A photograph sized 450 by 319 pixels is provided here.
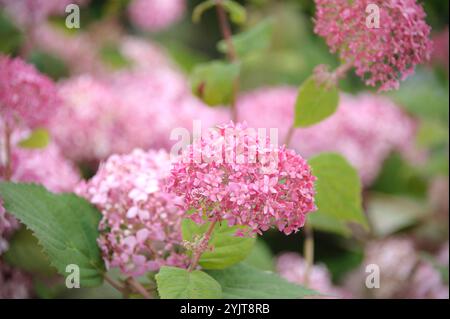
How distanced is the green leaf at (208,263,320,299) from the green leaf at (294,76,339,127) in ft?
0.51

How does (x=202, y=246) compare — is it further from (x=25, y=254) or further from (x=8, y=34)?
(x=8, y=34)

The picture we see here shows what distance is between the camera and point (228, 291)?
57cm

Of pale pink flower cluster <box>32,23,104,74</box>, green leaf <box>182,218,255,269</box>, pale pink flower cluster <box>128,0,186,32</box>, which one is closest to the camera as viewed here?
green leaf <box>182,218,255,269</box>

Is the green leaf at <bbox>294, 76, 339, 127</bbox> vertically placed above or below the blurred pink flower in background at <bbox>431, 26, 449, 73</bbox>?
below

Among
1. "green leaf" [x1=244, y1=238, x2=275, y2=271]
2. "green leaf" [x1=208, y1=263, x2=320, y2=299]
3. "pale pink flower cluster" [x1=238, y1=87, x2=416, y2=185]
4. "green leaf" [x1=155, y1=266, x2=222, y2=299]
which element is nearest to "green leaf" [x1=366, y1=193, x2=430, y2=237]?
"pale pink flower cluster" [x1=238, y1=87, x2=416, y2=185]

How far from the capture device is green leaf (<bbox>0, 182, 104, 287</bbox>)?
0.54 m

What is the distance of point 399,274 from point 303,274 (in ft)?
0.49

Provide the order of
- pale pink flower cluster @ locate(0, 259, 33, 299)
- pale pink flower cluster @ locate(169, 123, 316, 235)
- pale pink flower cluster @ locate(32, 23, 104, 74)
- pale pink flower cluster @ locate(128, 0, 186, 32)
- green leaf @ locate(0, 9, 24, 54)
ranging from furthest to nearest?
pale pink flower cluster @ locate(128, 0, 186, 32) < pale pink flower cluster @ locate(32, 23, 104, 74) < green leaf @ locate(0, 9, 24, 54) < pale pink flower cluster @ locate(0, 259, 33, 299) < pale pink flower cluster @ locate(169, 123, 316, 235)

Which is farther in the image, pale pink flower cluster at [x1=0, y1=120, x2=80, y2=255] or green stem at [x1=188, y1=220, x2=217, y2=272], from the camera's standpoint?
pale pink flower cluster at [x1=0, y1=120, x2=80, y2=255]

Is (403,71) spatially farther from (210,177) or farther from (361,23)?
(210,177)

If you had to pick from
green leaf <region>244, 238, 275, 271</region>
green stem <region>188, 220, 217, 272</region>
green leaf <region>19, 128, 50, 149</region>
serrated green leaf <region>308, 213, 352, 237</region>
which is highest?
green leaf <region>19, 128, 50, 149</region>

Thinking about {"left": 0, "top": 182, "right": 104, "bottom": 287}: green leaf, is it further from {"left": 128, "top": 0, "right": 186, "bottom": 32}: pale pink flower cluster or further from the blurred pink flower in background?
{"left": 128, "top": 0, "right": 186, "bottom": 32}: pale pink flower cluster

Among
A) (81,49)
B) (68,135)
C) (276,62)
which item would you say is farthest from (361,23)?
(276,62)

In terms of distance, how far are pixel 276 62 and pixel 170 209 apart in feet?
3.05
